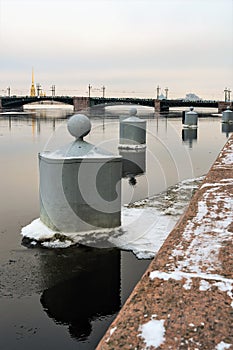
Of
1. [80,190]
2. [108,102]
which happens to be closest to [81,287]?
[80,190]

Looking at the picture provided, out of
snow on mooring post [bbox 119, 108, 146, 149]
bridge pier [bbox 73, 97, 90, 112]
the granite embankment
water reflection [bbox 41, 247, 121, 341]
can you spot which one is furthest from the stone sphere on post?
bridge pier [bbox 73, 97, 90, 112]

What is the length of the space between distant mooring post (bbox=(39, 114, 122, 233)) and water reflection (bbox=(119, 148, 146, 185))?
437cm

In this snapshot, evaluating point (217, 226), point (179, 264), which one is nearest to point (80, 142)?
point (217, 226)

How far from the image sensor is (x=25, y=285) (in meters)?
4.73

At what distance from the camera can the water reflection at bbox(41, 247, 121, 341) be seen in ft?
13.2

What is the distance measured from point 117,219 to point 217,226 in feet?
12.8

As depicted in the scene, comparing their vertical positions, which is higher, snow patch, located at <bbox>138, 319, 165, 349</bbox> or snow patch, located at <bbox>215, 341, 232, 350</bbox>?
snow patch, located at <bbox>138, 319, 165, 349</bbox>

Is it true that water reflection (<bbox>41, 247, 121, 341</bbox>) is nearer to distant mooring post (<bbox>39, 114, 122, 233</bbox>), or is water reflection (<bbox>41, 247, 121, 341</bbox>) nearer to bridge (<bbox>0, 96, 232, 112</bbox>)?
distant mooring post (<bbox>39, 114, 122, 233</bbox>)

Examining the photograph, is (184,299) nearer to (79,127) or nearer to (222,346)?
(222,346)

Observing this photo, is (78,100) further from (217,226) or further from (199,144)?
(217,226)

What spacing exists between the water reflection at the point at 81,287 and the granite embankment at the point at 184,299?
1.70 m

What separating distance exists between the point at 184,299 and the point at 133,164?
12.4m

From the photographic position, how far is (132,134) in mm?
18938

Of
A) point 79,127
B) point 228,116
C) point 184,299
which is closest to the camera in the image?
point 184,299
